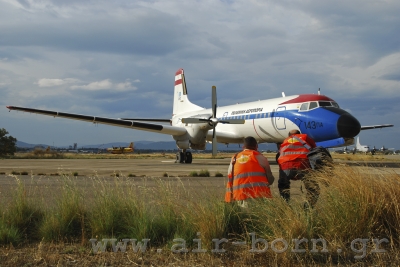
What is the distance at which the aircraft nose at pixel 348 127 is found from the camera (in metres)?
19.2

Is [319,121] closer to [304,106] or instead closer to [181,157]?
[304,106]

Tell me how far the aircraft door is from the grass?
52.0 feet

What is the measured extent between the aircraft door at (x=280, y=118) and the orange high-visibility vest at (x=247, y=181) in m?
16.0

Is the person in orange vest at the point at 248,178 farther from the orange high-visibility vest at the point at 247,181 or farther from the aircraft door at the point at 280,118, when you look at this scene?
the aircraft door at the point at 280,118

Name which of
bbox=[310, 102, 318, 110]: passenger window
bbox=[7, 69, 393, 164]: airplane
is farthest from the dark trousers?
bbox=[310, 102, 318, 110]: passenger window

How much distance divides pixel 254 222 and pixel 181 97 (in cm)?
2877

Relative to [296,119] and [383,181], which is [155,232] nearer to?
[383,181]

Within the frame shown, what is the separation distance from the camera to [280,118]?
22.2m

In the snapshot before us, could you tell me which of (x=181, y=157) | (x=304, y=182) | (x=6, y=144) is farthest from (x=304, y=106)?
(x=6, y=144)

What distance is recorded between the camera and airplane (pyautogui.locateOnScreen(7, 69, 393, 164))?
1972 centimetres

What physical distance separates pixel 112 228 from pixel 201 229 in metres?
1.33

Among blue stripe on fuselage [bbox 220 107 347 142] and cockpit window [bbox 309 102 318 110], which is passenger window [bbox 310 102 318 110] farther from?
blue stripe on fuselage [bbox 220 107 347 142]

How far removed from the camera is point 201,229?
5234 millimetres

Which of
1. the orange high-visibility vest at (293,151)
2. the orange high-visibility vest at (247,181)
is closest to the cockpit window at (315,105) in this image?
the orange high-visibility vest at (293,151)
